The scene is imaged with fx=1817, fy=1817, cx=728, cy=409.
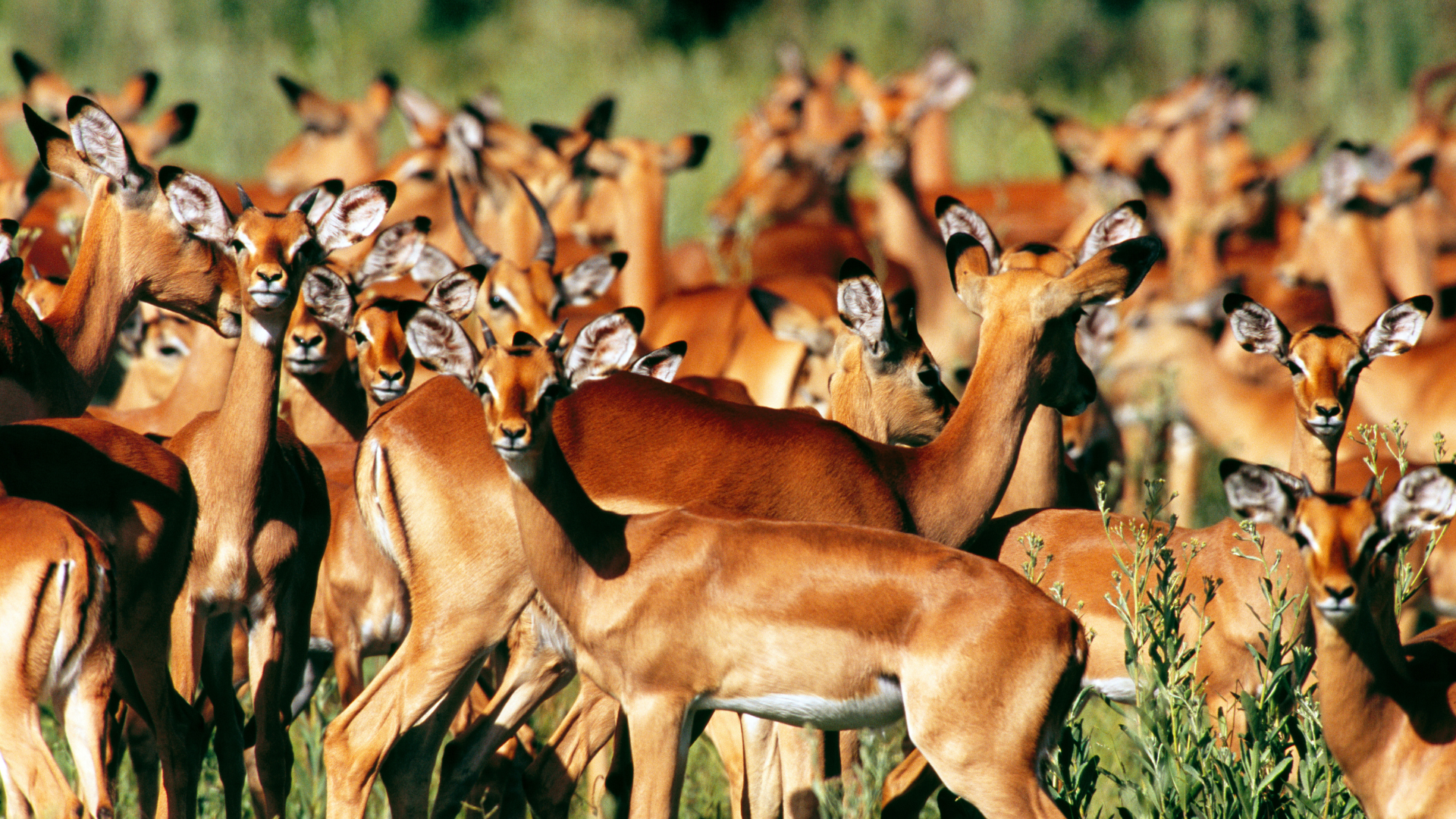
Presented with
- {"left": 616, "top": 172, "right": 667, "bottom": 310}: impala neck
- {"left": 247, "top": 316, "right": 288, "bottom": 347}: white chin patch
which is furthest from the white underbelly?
{"left": 616, "top": 172, "right": 667, "bottom": 310}: impala neck

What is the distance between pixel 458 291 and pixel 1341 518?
2.72 metres

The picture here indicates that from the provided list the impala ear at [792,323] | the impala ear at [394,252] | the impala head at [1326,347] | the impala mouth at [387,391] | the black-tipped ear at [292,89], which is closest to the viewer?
the impala head at [1326,347]

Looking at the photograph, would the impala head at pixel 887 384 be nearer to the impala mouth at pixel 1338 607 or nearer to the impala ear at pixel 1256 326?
the impala ear at pixel 1256 326

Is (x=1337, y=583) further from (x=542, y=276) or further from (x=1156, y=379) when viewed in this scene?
(x=1156, y=379)

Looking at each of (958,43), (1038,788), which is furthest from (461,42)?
(1038,788)

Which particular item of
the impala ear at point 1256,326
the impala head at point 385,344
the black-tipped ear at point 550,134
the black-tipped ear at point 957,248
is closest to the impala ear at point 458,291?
the impala head at point 385,344

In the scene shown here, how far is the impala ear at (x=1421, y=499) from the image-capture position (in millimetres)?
3693

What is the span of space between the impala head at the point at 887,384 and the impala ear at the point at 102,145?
7.24ft

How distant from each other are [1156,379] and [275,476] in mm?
5117

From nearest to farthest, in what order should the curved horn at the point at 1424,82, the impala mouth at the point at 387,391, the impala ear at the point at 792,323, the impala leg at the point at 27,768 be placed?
1. the impala leg at the point at 27,768
2. the impala mouth at the point at 387,391
3. the impala ear at the point at 792,323
4. the curved horn at the point at 1424,82

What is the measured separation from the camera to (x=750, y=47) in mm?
23016

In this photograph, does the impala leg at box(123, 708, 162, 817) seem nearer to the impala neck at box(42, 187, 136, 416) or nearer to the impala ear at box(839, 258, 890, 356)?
→ the impala neck at box(42, 187, 136, 416)

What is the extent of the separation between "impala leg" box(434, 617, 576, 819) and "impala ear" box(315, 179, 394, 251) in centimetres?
118

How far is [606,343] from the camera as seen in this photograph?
4.12 m
